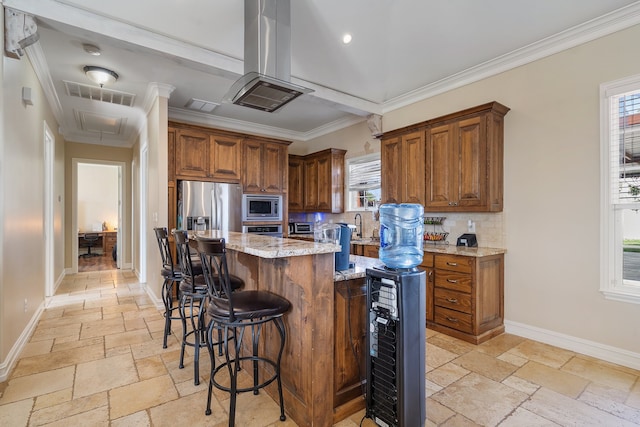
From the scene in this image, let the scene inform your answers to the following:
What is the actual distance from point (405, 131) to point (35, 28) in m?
3.67

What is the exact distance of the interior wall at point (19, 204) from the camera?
8.11 ft

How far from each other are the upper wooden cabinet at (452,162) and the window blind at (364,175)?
98 centimetres

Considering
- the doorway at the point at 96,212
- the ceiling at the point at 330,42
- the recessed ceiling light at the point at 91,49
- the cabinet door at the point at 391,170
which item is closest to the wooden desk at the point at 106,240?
the doorway at the point at 96,212

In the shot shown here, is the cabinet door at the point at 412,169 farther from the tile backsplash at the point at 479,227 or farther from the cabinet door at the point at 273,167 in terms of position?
the cabinet door at the point at 273,167

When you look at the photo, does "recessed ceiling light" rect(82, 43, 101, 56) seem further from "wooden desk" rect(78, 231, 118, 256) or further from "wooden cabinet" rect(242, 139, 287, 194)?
"wooden desk" rect(78, 231, 118, 256)

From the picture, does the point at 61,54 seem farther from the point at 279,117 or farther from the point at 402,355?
the point at 402,355

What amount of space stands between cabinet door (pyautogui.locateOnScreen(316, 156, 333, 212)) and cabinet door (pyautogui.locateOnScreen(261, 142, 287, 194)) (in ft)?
2.32

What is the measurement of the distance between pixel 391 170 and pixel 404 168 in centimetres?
21

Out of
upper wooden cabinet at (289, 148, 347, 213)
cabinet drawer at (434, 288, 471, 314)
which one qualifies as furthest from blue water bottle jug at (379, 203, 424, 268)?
upper wooden cabinet at (289, 148, 347, 213)

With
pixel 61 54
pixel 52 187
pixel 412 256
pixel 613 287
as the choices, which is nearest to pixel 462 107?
pixel 613 287

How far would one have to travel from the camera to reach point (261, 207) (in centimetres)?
526

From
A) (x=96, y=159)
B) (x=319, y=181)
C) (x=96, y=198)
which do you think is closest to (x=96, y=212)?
(x=96, y=198)

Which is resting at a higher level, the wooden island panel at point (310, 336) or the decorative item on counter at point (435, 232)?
the decorative item on counter at point (435, 232)

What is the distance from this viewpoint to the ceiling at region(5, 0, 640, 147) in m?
2.68
